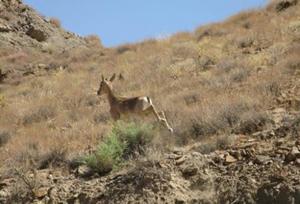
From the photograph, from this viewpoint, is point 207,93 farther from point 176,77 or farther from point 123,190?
point 123,190

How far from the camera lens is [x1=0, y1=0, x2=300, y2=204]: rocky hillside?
840cm

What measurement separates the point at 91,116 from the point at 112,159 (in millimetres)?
5062

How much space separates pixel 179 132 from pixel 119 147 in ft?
4.35

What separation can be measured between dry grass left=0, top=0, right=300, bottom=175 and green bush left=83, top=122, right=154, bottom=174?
0.70 meters

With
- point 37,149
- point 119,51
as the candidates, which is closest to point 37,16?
point 119,51

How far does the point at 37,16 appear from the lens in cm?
3209

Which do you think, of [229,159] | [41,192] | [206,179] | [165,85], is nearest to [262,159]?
[229,159]

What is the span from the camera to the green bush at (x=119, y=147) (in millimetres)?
9664

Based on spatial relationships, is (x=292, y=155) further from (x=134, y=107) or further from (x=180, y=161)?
(x=134, y=107)

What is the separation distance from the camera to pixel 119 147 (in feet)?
32.3

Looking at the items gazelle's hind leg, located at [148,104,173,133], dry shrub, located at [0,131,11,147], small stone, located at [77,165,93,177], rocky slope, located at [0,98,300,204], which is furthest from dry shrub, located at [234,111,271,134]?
dry shrub, located at [0,131,11,147]

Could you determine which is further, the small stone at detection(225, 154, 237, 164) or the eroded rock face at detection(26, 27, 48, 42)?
the eroded rock face at detection(26, 27, 48, 42)

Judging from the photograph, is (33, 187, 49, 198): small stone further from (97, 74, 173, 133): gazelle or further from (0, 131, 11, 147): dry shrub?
(0, 131, 11, 147): dry shrub

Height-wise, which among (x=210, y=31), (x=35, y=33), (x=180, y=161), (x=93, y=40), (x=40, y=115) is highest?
(x=35, y=33)
